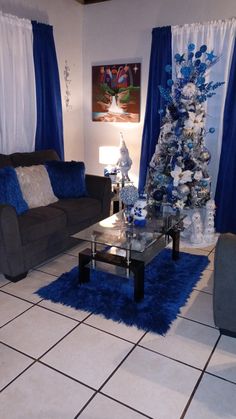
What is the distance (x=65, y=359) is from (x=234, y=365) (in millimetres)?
977

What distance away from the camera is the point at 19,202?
3.06 metres

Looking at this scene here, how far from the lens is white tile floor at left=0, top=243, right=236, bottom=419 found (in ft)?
5.29

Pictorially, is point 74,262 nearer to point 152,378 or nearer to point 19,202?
point 19,202

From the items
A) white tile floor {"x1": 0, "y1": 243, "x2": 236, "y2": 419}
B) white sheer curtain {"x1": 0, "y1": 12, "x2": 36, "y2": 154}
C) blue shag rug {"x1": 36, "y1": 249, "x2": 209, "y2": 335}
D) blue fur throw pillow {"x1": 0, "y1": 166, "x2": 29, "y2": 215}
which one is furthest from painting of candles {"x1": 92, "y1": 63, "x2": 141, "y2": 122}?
white tile floor {"x1": 0, "y1": 243, "x2": 236, "y2": 419}

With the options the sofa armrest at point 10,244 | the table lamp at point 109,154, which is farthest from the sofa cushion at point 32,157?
the sofa armrest at point 10,244

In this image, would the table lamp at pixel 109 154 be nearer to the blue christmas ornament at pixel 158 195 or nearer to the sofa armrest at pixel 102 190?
the sofa armrest at pixel 102 190

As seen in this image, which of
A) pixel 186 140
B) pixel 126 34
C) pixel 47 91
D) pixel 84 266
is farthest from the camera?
pixel 126 34

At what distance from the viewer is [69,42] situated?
15.0 feet

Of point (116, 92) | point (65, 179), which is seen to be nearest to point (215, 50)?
point (116, 92)

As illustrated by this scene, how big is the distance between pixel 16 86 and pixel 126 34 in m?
1.68

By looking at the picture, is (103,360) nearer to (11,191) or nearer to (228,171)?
(11,191)

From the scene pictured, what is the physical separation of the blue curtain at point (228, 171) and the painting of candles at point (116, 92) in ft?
4.02

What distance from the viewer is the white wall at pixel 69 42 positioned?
3980 mm

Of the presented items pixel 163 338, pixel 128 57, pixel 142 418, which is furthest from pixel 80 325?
pixel 128 57
